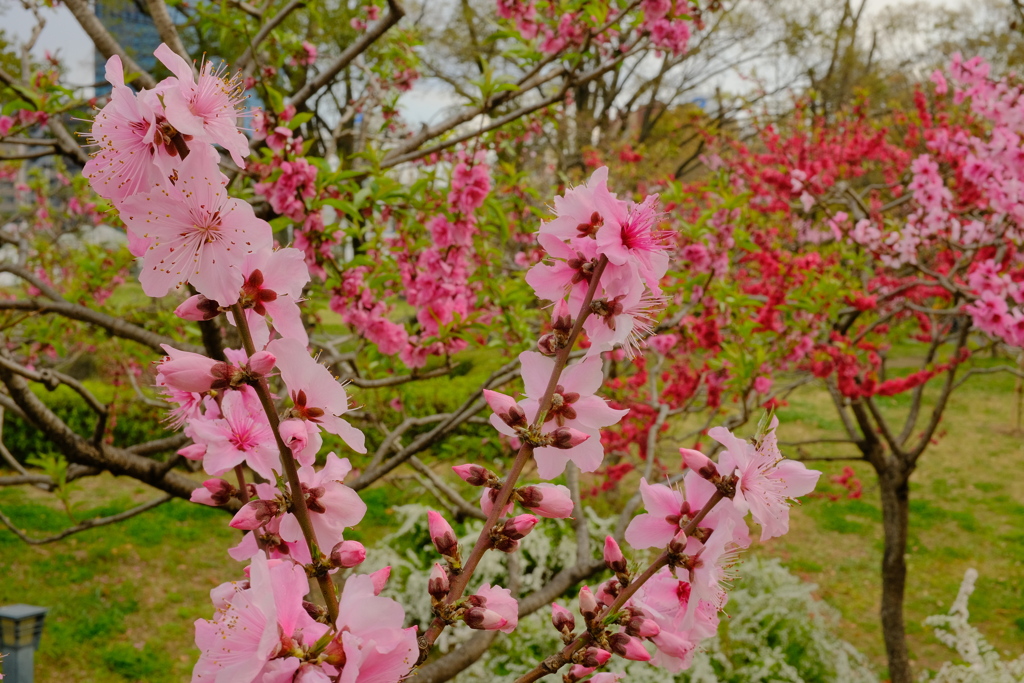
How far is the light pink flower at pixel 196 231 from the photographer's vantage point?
71 centimetres

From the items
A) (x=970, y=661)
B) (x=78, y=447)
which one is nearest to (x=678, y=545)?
(x=78, y=447)

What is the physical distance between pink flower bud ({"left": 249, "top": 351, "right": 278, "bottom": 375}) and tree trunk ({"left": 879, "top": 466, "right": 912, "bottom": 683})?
4.27 metres

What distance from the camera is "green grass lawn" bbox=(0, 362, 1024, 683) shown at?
4.47 meters

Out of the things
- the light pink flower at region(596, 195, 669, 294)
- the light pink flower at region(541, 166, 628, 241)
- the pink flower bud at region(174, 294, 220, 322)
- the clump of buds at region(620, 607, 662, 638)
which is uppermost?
the light pink flower at region(541, 166, 628, 241)

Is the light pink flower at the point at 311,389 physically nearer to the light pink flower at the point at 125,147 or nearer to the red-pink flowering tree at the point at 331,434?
the red-pink flowering tree at the point at 331,434

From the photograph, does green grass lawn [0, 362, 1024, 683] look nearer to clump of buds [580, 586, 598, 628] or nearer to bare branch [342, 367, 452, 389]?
bare branch [342, 367, 452, 389]

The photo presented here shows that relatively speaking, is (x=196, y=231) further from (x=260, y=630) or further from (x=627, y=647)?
(x=627, y=647)

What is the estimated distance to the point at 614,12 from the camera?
3375mm

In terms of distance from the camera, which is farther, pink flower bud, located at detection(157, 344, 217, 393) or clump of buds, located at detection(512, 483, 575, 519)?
clump of buds, located at detection(512, 483, 575, 519)

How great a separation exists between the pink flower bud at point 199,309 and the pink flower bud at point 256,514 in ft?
0.74

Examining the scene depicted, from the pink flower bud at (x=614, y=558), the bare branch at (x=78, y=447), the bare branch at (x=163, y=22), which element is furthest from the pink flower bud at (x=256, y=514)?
the bare branch at (x=163, y=22)

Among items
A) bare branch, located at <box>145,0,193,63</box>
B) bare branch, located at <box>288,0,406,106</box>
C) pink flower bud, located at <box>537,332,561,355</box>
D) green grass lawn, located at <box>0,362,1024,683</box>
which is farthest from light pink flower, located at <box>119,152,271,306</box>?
green grass lawn, located at <box>0,362,1024,683</box>

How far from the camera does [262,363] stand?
0.70 metres

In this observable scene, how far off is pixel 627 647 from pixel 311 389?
502 millimetres
